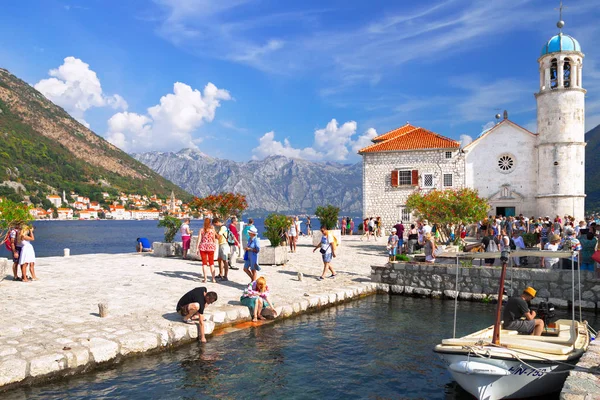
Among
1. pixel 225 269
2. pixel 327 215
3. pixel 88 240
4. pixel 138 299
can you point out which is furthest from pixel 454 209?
pixel 88 240

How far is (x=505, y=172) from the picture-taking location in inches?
1446

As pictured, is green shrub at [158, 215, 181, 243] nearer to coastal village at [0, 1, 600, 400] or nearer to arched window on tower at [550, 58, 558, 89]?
coastal village at [0, 1, 600, 400]

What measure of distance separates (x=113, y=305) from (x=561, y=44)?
117 feet

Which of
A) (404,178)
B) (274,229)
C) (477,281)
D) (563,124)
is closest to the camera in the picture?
(477,281)

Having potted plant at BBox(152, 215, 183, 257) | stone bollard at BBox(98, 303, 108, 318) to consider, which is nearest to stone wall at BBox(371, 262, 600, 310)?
potted plant at BBox(152, 215, 183, 257)

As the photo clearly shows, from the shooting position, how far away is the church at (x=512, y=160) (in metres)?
33.4

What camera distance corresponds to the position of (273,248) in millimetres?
17562

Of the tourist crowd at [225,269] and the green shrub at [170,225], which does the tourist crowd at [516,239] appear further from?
the green shrub at [170,225]

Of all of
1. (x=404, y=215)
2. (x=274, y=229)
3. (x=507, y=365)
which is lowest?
(x=507, y=365)

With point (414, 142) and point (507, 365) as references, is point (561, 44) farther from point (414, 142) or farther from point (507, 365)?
point (507, 365)

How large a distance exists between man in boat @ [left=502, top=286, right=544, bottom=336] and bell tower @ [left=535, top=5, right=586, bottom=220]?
1157 inches

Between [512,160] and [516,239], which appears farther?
[512,160]

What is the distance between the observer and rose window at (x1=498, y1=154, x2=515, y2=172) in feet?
120

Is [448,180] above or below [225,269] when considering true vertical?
above
